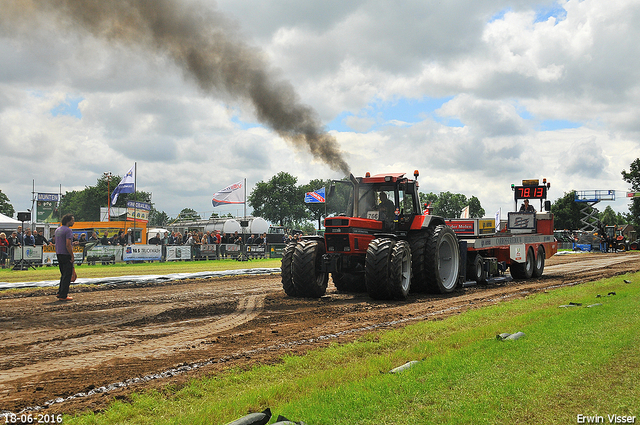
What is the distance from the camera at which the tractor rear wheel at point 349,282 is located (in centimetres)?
1376

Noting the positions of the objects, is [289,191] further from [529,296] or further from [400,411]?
[400,411]

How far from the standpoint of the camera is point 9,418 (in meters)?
4.18

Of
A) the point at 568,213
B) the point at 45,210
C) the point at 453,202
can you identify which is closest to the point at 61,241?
the point at 45,210

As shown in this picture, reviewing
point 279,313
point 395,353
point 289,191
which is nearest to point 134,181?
point 279,313

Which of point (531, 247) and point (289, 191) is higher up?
point (289, 191)

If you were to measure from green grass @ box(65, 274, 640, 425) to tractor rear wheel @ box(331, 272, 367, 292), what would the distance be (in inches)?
252

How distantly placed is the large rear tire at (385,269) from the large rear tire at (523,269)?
8.31 m

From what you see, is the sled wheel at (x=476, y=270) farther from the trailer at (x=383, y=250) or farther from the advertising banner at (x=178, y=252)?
the advertising banner at (x=178, y=252)

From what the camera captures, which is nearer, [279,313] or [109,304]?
[279,313]

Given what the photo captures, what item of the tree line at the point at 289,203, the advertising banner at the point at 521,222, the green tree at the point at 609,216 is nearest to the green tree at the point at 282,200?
the tree line at the point at 289,203

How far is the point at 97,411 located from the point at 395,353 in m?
3.48

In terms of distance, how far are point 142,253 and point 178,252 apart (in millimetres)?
2369

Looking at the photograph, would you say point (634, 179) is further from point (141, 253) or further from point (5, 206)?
point (5, 206)

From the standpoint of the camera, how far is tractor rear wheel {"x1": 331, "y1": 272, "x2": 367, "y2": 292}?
45.1ft
